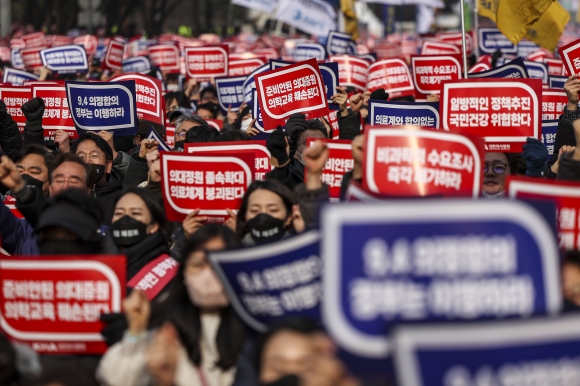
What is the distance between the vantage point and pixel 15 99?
12.5 metres

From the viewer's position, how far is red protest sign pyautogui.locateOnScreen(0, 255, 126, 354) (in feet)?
16.9

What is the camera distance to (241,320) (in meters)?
4.66

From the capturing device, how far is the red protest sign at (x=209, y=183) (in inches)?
279

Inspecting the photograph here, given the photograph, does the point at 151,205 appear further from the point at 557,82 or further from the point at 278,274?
the point at 557,82

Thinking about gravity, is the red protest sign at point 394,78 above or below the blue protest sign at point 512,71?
below

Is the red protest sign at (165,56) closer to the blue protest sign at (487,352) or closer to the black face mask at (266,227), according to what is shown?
the black face mask at (266,227)

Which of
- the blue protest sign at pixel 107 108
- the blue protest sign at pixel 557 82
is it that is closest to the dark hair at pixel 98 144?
the blue protest sign at pixel 107 108

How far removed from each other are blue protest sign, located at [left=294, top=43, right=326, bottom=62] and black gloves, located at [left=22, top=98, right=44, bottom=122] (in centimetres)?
1016

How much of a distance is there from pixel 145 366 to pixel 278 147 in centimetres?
303

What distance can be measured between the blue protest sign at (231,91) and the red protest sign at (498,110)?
6.30 metres

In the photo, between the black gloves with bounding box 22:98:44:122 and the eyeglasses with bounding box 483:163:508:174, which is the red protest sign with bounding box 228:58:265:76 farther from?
the eyeglasses with bounding box 483:163:508:174

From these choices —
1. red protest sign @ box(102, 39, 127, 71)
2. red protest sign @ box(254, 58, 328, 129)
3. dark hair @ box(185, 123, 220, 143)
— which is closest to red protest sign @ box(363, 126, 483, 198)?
dark hair @ box(185, 123, 220, 143)

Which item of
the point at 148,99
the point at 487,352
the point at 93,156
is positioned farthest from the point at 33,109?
the point at 487,352

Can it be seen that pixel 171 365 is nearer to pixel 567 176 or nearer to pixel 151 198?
pixel 151 198
